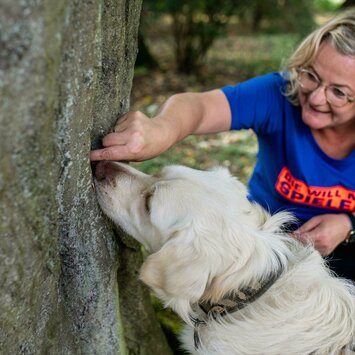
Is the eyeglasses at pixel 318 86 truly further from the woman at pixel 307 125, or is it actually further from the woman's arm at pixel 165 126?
the woman's arm at pixel 165 126

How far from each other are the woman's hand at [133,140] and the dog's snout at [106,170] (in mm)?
107

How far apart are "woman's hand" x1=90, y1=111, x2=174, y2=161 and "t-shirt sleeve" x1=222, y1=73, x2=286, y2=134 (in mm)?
855

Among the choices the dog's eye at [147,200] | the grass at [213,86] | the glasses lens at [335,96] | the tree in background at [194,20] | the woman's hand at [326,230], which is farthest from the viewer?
the tree in background at [194,20]

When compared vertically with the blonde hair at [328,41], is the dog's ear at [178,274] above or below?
below

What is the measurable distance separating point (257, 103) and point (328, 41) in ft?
1.93

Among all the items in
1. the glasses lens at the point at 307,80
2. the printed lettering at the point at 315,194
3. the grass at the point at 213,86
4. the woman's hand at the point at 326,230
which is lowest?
the grass at the point at 213,86

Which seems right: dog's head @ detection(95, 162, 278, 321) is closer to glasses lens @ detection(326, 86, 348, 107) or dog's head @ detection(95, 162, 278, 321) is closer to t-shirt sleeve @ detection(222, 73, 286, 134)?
t-shirt sleeve @ detection(222, 73, 286, 134)

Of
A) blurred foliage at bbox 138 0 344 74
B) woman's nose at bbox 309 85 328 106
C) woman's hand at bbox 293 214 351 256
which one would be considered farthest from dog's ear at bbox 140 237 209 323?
blurred foliage at bbox 138 0 344 74

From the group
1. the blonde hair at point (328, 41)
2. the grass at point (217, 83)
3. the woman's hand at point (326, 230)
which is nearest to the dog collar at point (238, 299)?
the woman's hand at point (326, 230)

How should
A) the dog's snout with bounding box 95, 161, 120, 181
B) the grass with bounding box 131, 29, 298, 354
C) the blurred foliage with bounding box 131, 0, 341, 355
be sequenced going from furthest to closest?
the blurred foliage with bounding box 131, 0, 341, 355 → the grass with bounding box 131, 29, 298, 354 → the dog's snout with bounding box 95, 161, 120, 181

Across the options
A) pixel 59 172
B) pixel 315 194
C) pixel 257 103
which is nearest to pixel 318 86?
pixel 257 103

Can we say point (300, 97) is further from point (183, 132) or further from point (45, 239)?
point (45, 239)

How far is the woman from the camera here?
9.69 feet

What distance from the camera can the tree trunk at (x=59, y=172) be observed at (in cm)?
144
